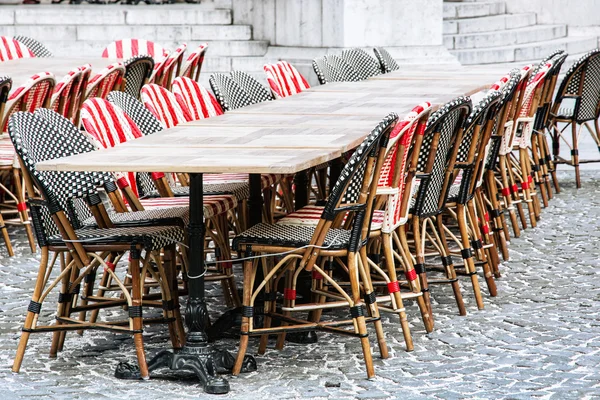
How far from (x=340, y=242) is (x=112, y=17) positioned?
9.53 metres

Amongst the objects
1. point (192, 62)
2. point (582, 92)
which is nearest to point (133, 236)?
point (192, 62)

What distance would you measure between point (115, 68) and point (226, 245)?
273 cm

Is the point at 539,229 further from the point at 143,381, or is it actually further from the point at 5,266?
the point at 143,381

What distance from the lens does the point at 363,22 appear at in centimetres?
1300

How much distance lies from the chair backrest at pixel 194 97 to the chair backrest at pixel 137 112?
1.98ft

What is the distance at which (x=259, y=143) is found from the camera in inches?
214

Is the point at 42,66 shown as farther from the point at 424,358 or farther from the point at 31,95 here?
the point at 424,358

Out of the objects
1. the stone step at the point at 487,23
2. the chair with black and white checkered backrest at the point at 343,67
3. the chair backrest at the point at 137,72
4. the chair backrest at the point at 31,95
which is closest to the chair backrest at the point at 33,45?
the chair backrest at the point at 137,72

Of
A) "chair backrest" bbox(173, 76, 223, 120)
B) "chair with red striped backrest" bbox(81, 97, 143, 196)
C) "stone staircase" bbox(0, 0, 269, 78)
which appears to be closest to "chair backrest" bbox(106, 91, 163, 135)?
"chair with red striped backrest" bbox(81, 97, 143, 196)

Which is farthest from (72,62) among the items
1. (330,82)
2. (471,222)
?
(471,222)

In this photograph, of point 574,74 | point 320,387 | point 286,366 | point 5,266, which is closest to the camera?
point 320,387

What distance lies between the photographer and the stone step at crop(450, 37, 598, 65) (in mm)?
14820

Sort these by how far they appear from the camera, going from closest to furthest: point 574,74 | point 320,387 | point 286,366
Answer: point 320,387 < point 286,366 < point 574,74

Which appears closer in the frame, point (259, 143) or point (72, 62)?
point (259, 143)
